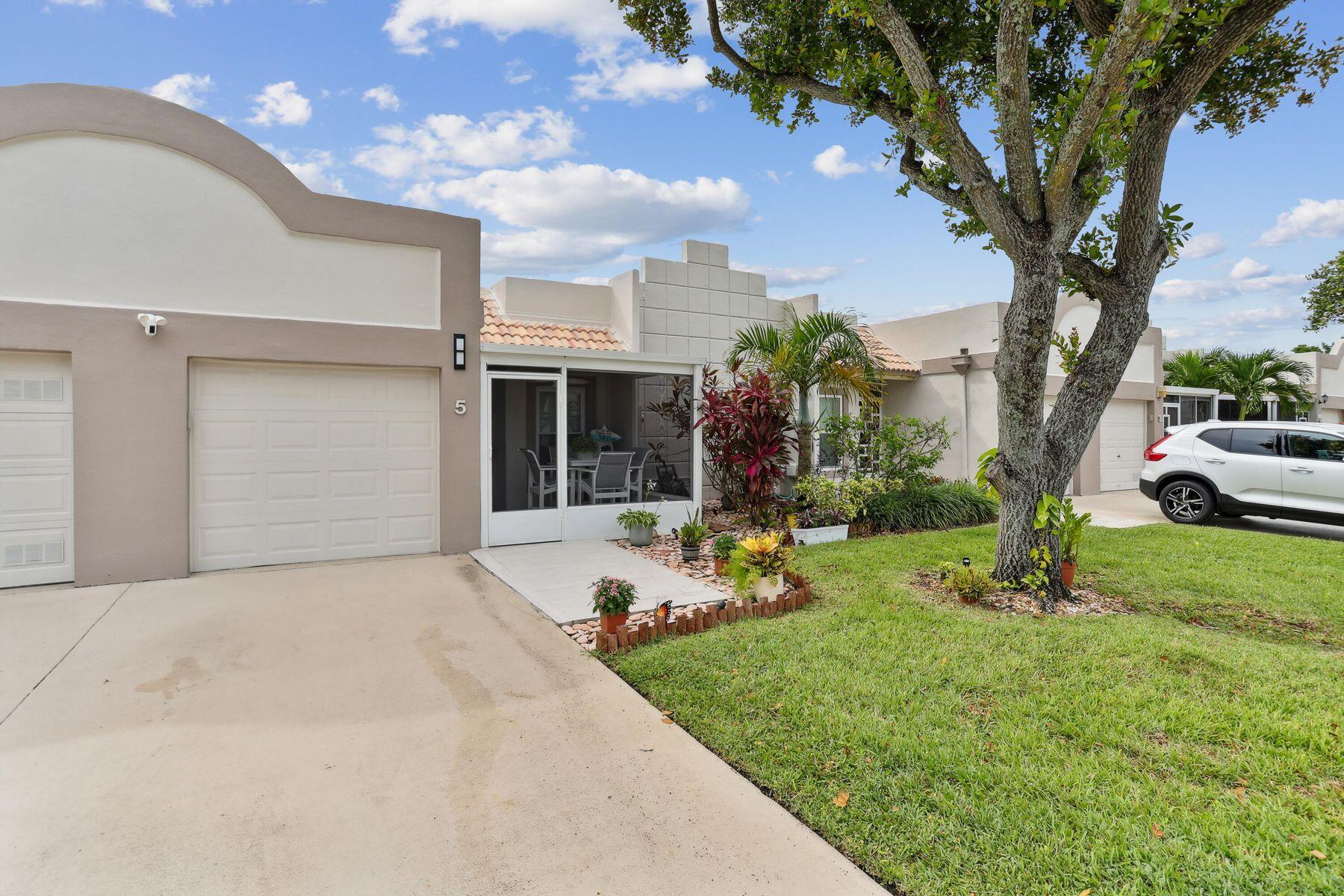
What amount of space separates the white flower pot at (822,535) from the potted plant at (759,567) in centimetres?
343

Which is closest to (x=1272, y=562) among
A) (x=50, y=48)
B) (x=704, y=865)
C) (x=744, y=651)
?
(x=744, y=651)

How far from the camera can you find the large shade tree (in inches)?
213

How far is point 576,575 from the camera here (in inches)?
300

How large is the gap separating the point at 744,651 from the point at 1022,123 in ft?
16.0

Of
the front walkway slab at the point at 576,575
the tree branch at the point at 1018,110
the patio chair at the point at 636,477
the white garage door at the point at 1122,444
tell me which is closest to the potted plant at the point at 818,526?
the patio chair at the point at 636,477

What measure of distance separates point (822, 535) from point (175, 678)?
25.1 ft

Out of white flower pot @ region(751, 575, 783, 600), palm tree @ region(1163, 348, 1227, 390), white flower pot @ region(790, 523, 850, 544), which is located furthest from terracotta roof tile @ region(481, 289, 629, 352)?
palm tree @ region(1163, 348, 1227, 390)

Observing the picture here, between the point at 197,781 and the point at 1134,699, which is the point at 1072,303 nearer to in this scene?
the point at 1134,699

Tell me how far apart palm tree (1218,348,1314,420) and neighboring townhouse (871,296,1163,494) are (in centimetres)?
363

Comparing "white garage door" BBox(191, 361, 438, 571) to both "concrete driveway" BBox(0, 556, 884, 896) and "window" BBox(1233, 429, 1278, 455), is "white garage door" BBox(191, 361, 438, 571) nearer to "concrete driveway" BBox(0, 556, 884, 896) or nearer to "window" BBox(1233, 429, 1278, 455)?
"concrete driveway" BBox(0, 556, 884, 896)

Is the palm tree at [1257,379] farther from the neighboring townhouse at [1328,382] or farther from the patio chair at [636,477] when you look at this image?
the patio chair at [636,477]

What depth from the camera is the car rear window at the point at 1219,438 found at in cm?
1070

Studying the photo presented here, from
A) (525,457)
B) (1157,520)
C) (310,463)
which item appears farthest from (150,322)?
(1157,520)

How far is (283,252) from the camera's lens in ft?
25.6
